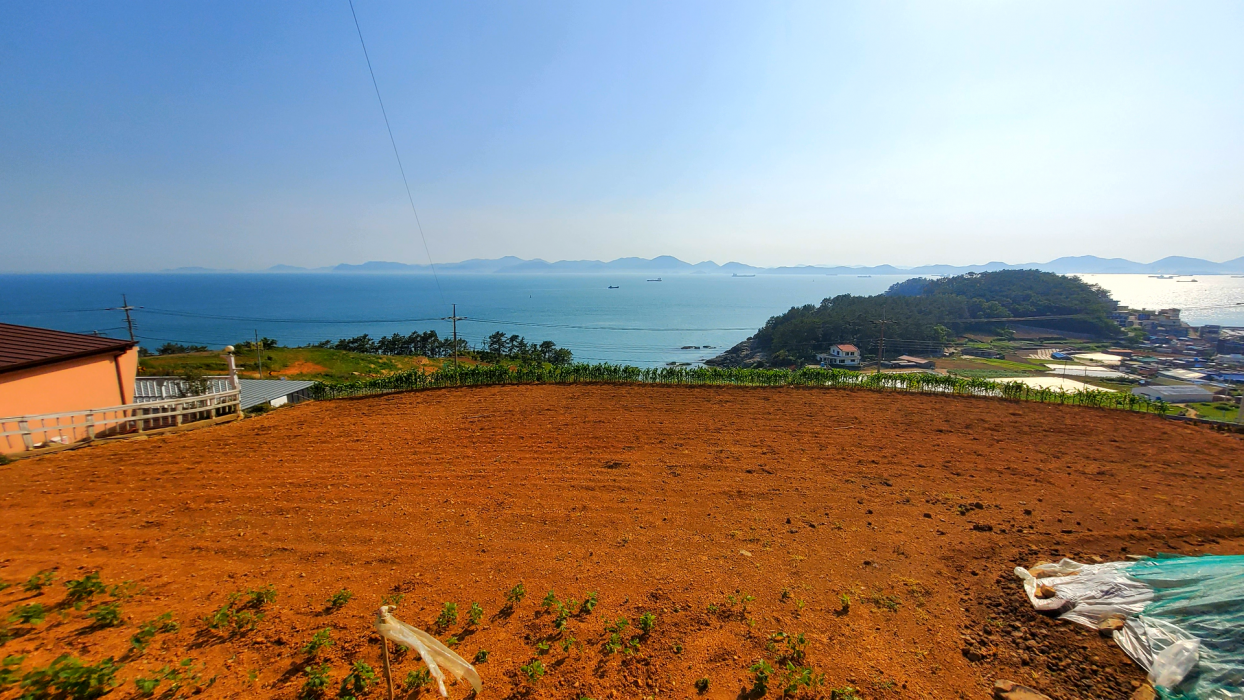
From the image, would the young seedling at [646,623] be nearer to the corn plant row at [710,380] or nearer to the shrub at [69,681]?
the shrub at [69,681]

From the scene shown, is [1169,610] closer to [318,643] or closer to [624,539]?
[624,539]

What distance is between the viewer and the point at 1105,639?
439 centimetres

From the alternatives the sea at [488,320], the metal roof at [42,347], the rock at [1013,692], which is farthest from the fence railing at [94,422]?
the sea at [488,320]

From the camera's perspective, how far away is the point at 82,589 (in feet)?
13.3

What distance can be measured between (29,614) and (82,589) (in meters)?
0.45

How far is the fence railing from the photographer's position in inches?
305

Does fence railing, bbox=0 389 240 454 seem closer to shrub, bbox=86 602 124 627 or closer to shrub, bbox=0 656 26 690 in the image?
shrub, bbox=86 602 124 627

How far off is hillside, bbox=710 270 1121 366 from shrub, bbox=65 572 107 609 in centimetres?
3944

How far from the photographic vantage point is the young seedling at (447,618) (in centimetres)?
416

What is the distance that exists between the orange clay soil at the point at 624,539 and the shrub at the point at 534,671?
39 millimetres

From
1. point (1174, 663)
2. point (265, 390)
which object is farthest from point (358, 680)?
point (265, 390)

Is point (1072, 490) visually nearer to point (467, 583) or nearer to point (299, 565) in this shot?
point (467, 583)

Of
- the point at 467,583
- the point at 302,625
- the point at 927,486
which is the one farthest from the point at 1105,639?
the point at 302,625

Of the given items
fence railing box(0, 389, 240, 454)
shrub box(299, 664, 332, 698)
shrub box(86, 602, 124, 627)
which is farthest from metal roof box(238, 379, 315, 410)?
shrub box(299, 664, 332, 698)
